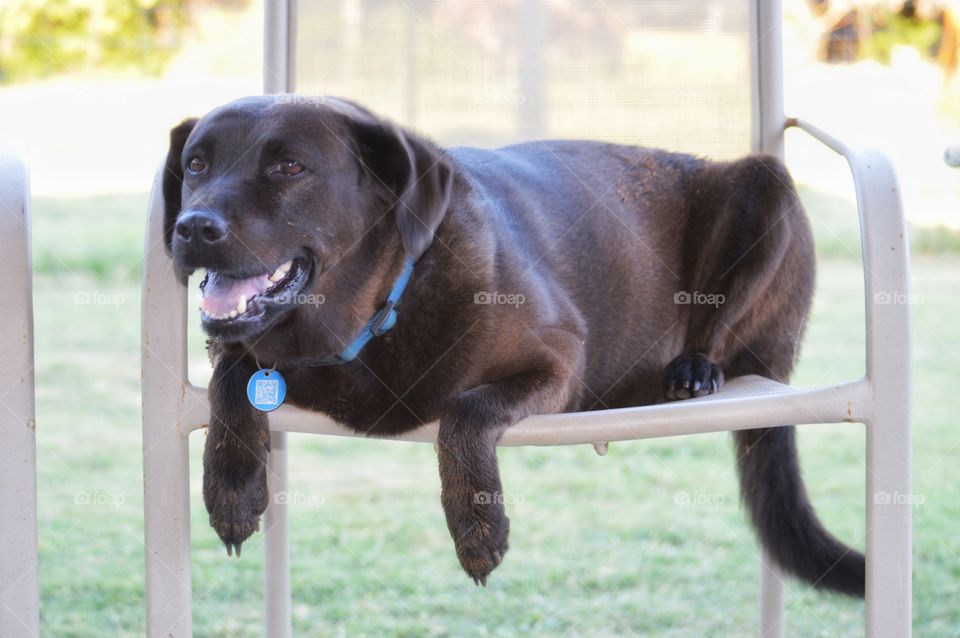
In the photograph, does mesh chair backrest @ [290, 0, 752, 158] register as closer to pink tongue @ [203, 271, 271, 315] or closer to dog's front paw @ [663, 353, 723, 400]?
dog's front paw @ [663, 353, 723, 400]

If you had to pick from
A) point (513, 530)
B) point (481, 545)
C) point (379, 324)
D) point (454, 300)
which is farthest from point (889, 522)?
point (513, 530)

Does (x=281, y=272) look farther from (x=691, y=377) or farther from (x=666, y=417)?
(x=691, y=377)

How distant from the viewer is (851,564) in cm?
232

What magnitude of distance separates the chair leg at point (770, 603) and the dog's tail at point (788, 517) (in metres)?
0.16

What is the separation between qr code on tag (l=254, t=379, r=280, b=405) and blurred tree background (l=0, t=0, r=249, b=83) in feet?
19.3

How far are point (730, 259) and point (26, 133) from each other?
5.83m

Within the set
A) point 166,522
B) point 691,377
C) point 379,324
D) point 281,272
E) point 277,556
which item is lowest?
point 277,556

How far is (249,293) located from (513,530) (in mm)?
1956

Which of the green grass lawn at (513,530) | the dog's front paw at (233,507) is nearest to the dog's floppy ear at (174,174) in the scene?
the dog's front paw at (233,507)

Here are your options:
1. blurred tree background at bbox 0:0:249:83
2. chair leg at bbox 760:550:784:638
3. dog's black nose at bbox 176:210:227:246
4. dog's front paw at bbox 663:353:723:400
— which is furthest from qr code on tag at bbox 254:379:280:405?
blurred tree background at bbox 0:0:249:83

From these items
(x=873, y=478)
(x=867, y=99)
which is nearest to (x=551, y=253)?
(x=873, y=478)

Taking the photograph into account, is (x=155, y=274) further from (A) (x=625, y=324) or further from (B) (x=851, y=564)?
(B) (x=851, y=564)

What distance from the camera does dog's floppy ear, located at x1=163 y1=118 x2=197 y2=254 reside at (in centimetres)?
213

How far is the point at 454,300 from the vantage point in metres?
2.11
